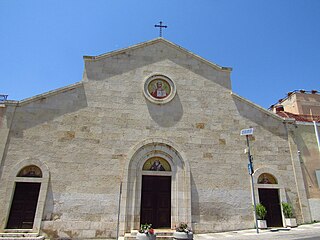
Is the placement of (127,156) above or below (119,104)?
below

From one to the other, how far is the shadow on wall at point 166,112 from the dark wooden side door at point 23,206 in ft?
22.3

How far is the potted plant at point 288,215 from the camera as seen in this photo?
11.7 metres

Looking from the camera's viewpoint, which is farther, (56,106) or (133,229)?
(56,106)

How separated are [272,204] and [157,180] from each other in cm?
647

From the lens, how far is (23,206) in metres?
10.5

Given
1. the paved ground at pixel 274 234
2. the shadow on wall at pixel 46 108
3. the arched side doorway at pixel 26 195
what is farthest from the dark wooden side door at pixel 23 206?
the paved ground at pixel 274 234

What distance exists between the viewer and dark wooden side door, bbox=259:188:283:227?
1212cm

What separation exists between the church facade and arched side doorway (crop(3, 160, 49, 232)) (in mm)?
45

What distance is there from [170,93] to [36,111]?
7333 millimetres

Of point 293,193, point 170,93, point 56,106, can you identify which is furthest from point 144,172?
point 293,193

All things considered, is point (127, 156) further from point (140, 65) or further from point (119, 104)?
point (140, 65)

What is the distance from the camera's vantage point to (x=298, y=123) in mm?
14188

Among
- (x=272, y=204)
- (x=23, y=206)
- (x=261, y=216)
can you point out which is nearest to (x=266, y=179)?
(x=272, y=204)

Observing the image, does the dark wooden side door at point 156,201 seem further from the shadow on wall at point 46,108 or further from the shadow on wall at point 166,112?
the shadow on wall at point 46,108
